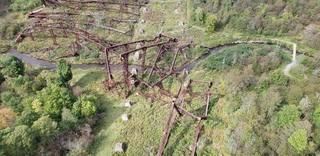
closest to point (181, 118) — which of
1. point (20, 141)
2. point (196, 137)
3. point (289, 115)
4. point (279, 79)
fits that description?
point (196, 137)

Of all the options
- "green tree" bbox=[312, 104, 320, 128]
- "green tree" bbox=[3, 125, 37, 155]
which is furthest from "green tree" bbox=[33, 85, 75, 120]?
"green tree" bbox=[312, 104, 320, 128]

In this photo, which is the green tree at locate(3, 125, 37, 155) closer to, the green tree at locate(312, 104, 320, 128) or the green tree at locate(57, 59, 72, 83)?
the green tree at locate(57, 59, 72, 83)

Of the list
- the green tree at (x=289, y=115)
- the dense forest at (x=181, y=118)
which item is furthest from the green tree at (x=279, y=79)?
the green tree at (x=289, y=115)

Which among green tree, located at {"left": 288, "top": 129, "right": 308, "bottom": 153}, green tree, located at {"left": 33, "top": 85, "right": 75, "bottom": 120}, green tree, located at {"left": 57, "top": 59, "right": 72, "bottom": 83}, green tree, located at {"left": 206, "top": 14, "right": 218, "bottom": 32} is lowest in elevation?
green tree, located at {"left": 288, "top": 129, "right": 308, "bottom": 153}

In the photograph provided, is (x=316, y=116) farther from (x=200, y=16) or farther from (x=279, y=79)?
(x=200, y=16)

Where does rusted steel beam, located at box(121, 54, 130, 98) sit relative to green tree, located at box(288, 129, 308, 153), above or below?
above

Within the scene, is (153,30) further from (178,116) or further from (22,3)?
(22,3)
